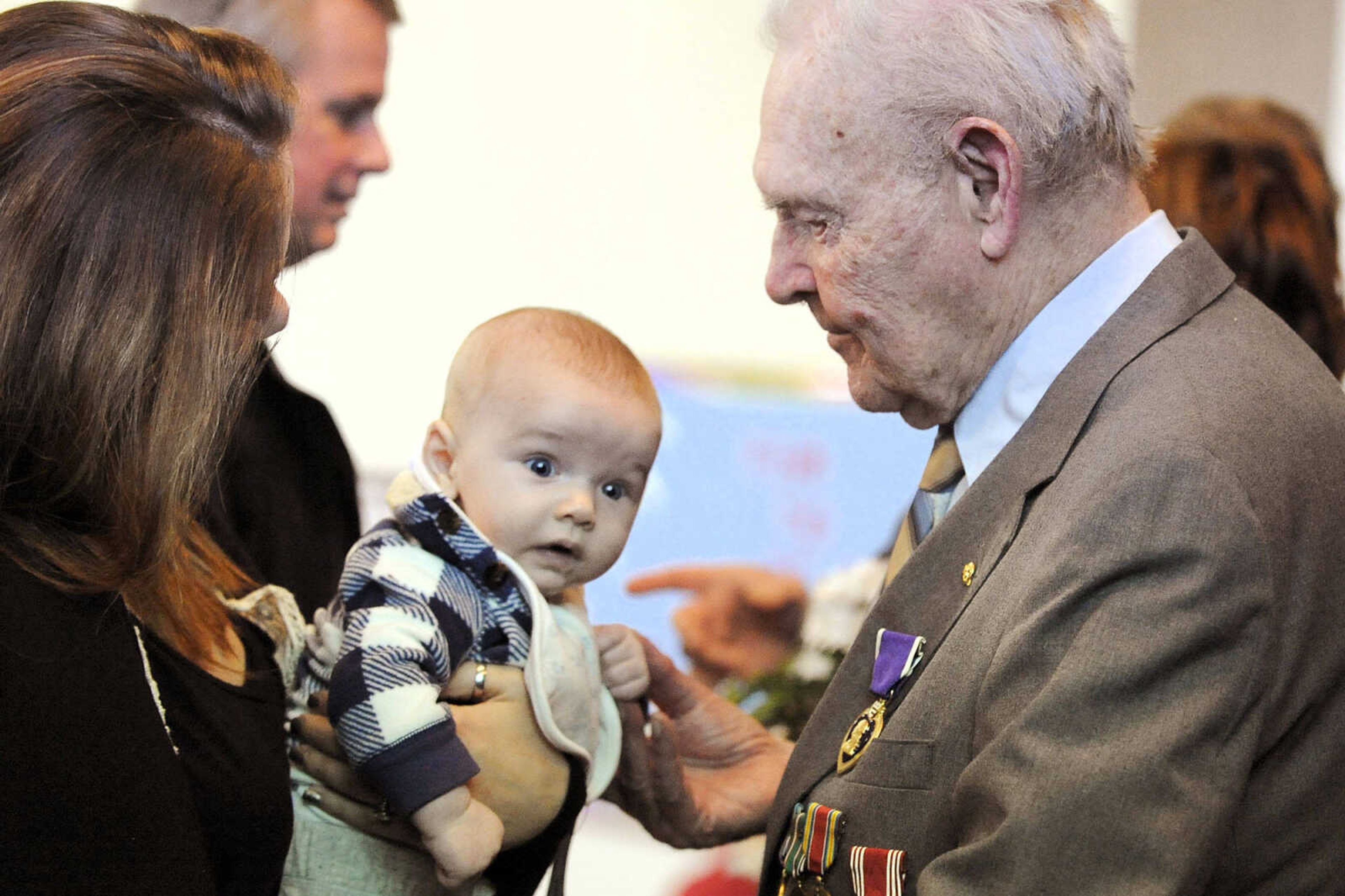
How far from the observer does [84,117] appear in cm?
127

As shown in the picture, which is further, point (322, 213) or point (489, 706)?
point (322, 213)

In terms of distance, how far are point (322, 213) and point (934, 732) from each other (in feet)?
4.84

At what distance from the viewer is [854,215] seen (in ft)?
5.41

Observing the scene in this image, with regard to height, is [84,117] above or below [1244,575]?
above

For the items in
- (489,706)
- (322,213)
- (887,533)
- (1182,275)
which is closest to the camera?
(1182,275)

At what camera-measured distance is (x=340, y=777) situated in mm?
1706

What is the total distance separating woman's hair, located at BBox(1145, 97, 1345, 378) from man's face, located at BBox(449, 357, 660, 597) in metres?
1.66

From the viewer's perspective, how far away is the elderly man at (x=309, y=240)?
7.45ft

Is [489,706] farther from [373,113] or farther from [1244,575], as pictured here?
[373,113]

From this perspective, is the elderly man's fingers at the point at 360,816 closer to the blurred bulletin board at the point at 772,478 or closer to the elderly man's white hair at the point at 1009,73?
the elderly man's white hair at the point at 1009,73

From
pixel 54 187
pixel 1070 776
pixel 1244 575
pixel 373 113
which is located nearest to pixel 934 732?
pixel 1070 776

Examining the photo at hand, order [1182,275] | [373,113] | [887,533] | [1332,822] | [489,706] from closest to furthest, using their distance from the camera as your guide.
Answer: [1332,822], [1182,275], [489,706], [373,113], [887,533]

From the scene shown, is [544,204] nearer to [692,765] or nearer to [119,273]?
[692,765]

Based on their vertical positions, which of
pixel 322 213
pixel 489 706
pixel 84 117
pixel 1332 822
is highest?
pixel 84 117
